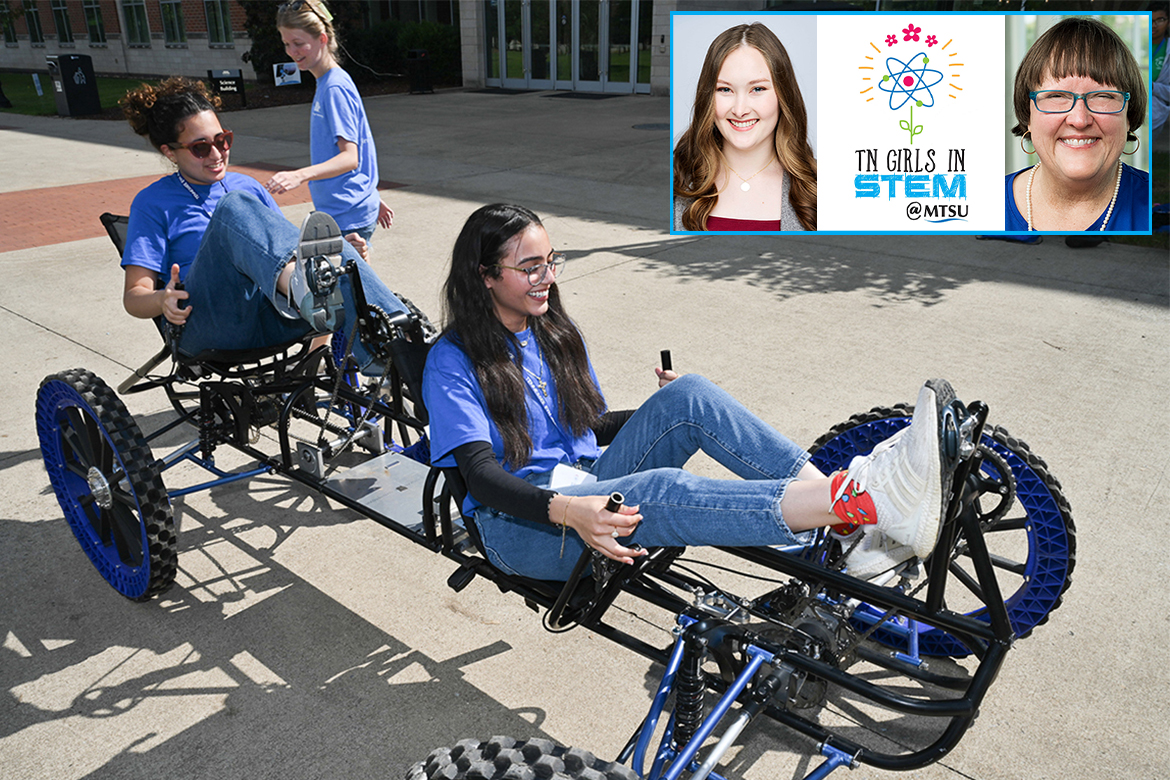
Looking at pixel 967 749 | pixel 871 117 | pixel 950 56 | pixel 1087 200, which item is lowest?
pixel 967 749

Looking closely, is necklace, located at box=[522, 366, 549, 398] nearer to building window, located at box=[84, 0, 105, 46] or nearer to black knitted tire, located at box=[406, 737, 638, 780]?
black knitted tire, located at box=[406, 737, 638, 780]

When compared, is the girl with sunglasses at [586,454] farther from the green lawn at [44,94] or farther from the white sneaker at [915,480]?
the green lawn at [44,94]

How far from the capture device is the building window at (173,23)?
25328 millimetres

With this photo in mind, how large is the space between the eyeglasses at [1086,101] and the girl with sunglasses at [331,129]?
10.9 feet

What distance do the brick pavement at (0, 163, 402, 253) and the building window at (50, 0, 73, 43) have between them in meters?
24.0

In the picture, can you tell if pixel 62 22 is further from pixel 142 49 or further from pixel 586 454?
pixel 586 454

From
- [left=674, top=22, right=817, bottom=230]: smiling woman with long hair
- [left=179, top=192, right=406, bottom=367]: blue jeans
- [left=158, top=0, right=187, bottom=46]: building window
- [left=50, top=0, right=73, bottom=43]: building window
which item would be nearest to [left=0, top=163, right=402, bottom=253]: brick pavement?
[left=674, top=22, right=817, bottom=230]: smiling woman with long hair

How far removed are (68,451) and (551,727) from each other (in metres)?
2.06

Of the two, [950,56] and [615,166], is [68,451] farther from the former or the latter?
[615,166]

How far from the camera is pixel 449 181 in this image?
33.1 feet

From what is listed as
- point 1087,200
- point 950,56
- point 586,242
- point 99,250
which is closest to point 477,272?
point 950,56

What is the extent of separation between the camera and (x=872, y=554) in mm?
1960

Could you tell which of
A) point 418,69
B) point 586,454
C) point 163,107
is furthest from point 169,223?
point 418,69

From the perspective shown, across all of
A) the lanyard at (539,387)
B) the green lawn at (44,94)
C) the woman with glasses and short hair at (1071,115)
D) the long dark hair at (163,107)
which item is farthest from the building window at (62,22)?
the lanyard at (539,387)
